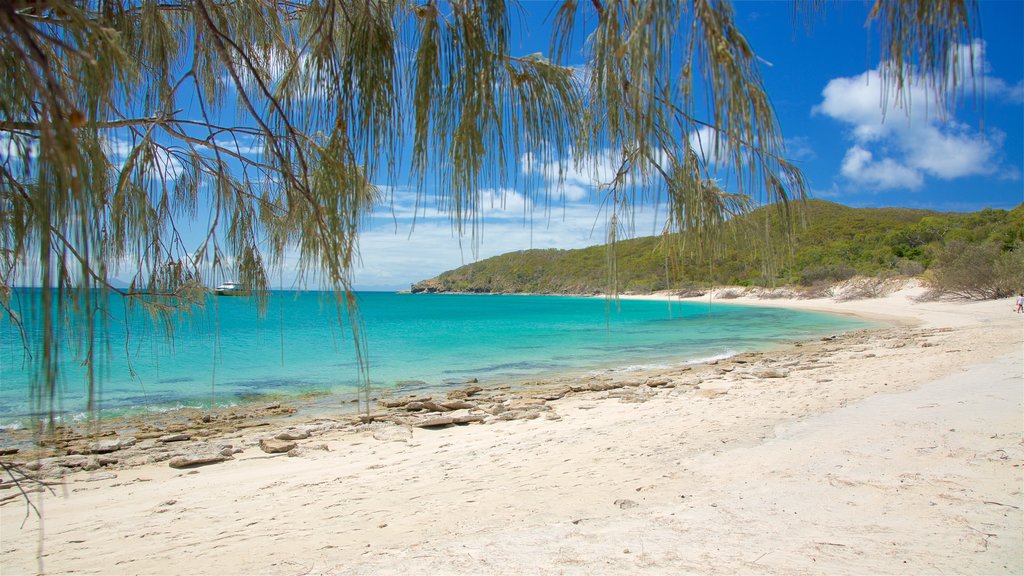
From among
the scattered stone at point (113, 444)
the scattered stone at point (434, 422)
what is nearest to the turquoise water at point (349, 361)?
the scattered stone at point (113, 444)

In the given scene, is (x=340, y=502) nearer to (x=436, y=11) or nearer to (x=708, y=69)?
(x=436, y=11)

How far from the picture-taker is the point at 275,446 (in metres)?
5.80

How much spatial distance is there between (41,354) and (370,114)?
84cm

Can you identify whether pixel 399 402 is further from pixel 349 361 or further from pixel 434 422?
pixel 349 361

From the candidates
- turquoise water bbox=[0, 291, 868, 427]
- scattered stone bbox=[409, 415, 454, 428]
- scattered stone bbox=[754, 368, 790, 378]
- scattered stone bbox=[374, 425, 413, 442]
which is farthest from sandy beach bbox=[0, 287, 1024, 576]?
scattered stone bbox=[754, 368, 790, 378]

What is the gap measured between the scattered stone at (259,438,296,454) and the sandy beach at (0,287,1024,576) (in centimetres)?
22

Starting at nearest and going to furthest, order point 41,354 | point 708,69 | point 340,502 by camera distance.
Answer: point 41,354 → point 708,69 → point 340,502

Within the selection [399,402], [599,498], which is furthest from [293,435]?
[599,498]

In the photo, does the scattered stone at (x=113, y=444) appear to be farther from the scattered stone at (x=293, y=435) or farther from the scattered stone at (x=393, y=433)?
the scattered stone at (x=393, y=433)

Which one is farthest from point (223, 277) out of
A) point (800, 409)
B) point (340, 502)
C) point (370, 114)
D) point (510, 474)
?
point (800, 409)

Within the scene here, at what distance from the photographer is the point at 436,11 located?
1.34 meters

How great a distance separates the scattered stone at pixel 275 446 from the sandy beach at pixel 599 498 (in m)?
0.22

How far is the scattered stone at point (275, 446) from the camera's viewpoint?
5738 mm

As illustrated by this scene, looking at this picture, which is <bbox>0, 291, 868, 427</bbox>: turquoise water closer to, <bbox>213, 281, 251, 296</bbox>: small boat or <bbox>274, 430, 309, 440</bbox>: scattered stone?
<bbox>274, 430, 309, 440</bbox>: scattered stone
